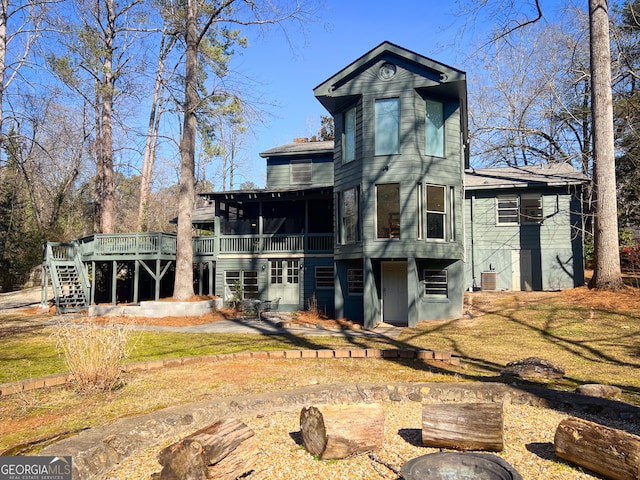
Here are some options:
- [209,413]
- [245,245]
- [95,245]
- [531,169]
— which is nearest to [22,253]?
[95,245]

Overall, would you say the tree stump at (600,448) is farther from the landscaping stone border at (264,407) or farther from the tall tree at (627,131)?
the tall tree at (627,131)

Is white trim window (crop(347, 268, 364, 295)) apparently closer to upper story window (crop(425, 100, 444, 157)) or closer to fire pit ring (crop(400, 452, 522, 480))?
upper story window (crop(425, 100, 444, 157))

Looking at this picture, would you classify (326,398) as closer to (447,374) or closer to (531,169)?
(447,374)

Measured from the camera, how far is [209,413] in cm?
514

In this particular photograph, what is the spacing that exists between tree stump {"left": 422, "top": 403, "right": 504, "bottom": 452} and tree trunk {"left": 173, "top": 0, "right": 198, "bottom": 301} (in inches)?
600

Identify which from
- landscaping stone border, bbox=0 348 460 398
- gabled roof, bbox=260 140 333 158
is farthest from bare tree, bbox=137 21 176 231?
landscaping stone border, bbox=0 348 460 398

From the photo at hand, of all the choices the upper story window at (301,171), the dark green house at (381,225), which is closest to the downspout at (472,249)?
the dark green house at (381,225)

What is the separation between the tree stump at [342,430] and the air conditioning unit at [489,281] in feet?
56.6

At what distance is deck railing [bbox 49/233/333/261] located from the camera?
1927cm

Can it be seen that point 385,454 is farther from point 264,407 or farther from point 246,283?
point 246,283

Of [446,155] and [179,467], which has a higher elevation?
[446,155]

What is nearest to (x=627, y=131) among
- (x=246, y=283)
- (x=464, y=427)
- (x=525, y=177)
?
(x=525, y=177)

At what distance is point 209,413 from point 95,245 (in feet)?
56.5

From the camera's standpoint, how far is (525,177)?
21.0 m
